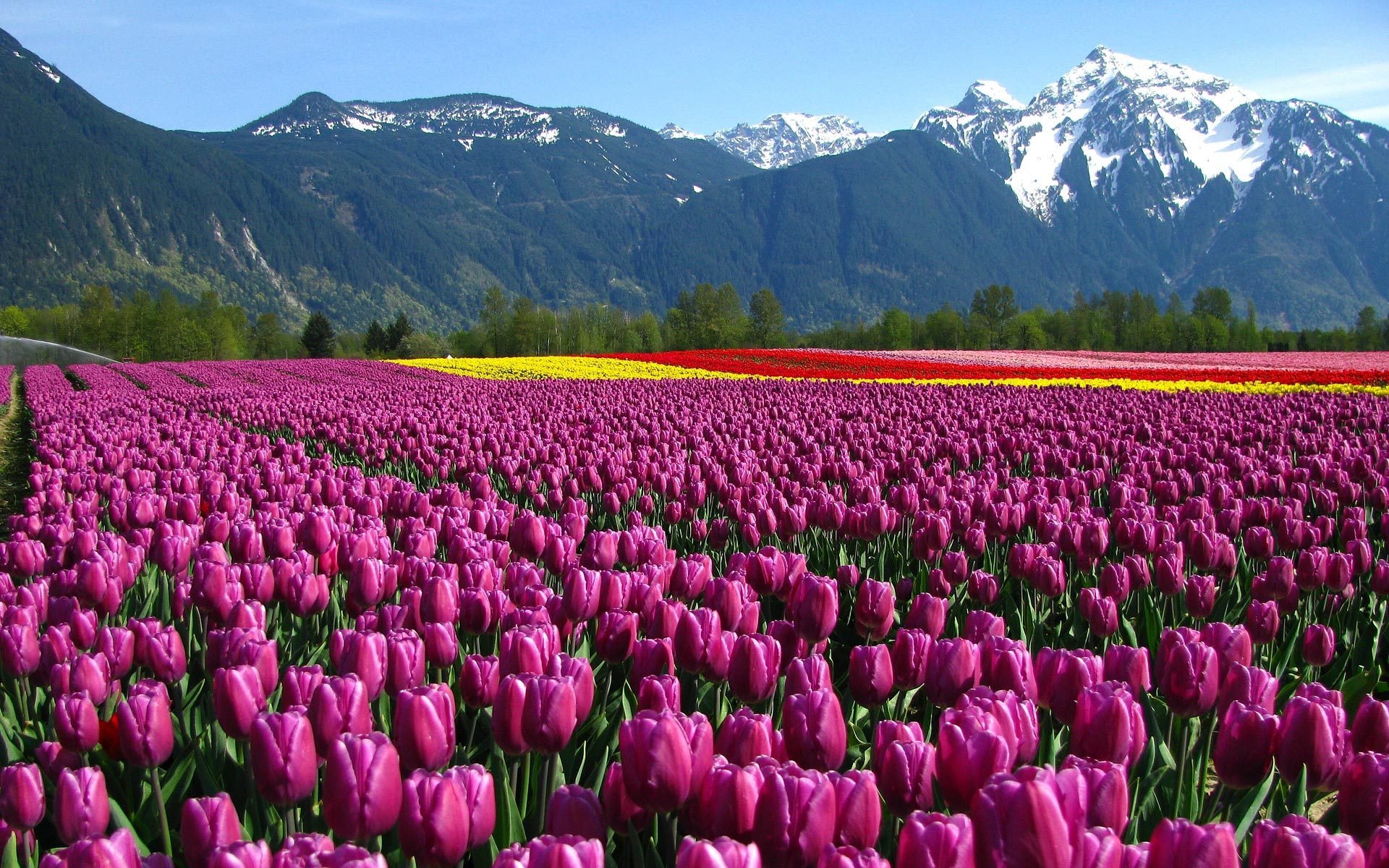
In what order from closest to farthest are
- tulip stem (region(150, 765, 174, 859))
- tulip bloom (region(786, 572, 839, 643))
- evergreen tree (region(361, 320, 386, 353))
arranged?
tulip stem (region(150, 765, 174, 859)) < tulip bloom (region(786, 572, 839, 643)) < evergreen tree (region(361, 320, 386, 353))

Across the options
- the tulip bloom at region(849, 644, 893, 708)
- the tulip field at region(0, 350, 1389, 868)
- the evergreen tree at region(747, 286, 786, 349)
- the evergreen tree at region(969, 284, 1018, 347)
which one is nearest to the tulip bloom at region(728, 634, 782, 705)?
the tulip field at region(0, 350, 1389, 868)

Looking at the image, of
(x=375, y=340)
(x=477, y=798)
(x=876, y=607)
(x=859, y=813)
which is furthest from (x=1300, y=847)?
(x=375, y=340)

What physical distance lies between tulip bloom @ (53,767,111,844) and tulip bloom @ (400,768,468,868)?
0.66 m

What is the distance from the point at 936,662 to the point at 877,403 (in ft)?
35.6

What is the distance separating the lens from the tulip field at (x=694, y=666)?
163 centimetres

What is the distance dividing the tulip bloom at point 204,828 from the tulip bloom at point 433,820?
0.30 metres

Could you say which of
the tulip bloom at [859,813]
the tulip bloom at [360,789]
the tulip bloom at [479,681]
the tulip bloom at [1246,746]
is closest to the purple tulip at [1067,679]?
the tulip bloom at [1246,746]

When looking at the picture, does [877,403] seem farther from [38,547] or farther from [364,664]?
[364,664]

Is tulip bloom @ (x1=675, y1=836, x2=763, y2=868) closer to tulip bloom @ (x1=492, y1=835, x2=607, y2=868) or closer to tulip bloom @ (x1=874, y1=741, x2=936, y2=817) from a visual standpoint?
tulip bloom @ (x1=492, y1=835, x2=607, y2=868)

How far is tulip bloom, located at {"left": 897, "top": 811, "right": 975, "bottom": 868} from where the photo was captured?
4.44 ft

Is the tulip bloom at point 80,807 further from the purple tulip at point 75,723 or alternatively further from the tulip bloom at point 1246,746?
Result: the tulip bloom at point 1246,746

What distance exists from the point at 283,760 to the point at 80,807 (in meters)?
0.36


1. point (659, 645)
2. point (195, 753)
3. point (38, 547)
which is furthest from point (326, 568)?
point (659, 645)

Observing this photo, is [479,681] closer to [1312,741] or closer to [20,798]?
[20,798]
